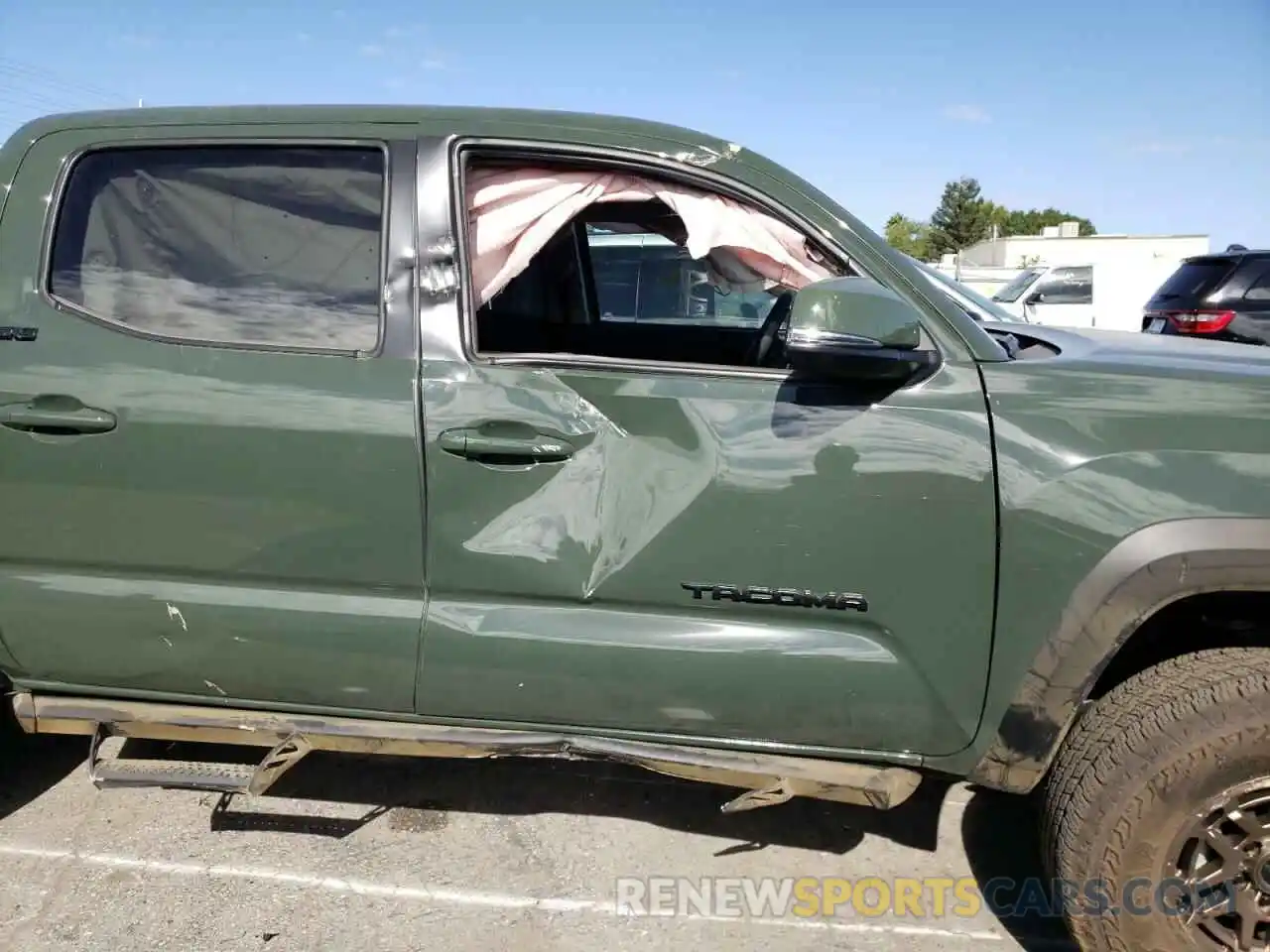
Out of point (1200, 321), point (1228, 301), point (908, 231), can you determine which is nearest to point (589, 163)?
point (1200, 321)

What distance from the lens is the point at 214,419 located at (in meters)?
2.21

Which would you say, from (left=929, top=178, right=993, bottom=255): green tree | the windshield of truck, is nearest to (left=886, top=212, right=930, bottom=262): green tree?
(left=929, top=178, right=993, bottom=255): green tree

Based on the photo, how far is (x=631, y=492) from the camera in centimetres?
214

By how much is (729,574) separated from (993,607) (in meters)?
0.59

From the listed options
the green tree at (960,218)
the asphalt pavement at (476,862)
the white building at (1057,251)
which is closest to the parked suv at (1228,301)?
the asphalt pavement at (476,862)

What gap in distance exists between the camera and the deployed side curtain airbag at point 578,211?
2.31 m

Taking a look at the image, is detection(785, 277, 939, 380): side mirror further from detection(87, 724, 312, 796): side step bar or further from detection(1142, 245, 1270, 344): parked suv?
detection(1142, 245, 1270, 344): parked suv

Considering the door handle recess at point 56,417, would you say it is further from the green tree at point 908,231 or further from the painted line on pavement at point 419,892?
the green tree at point 908,231

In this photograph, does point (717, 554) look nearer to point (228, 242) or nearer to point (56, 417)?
point (228, 242)

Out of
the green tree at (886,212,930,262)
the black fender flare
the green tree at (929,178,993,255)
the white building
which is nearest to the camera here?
the black fender flare

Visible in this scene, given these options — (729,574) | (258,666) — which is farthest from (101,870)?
(729,574)

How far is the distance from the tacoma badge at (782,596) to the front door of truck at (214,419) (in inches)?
27.1

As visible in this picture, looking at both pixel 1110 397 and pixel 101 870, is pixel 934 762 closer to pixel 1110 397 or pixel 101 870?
pixel 1110 397

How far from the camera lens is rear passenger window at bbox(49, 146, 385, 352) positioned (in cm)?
231
